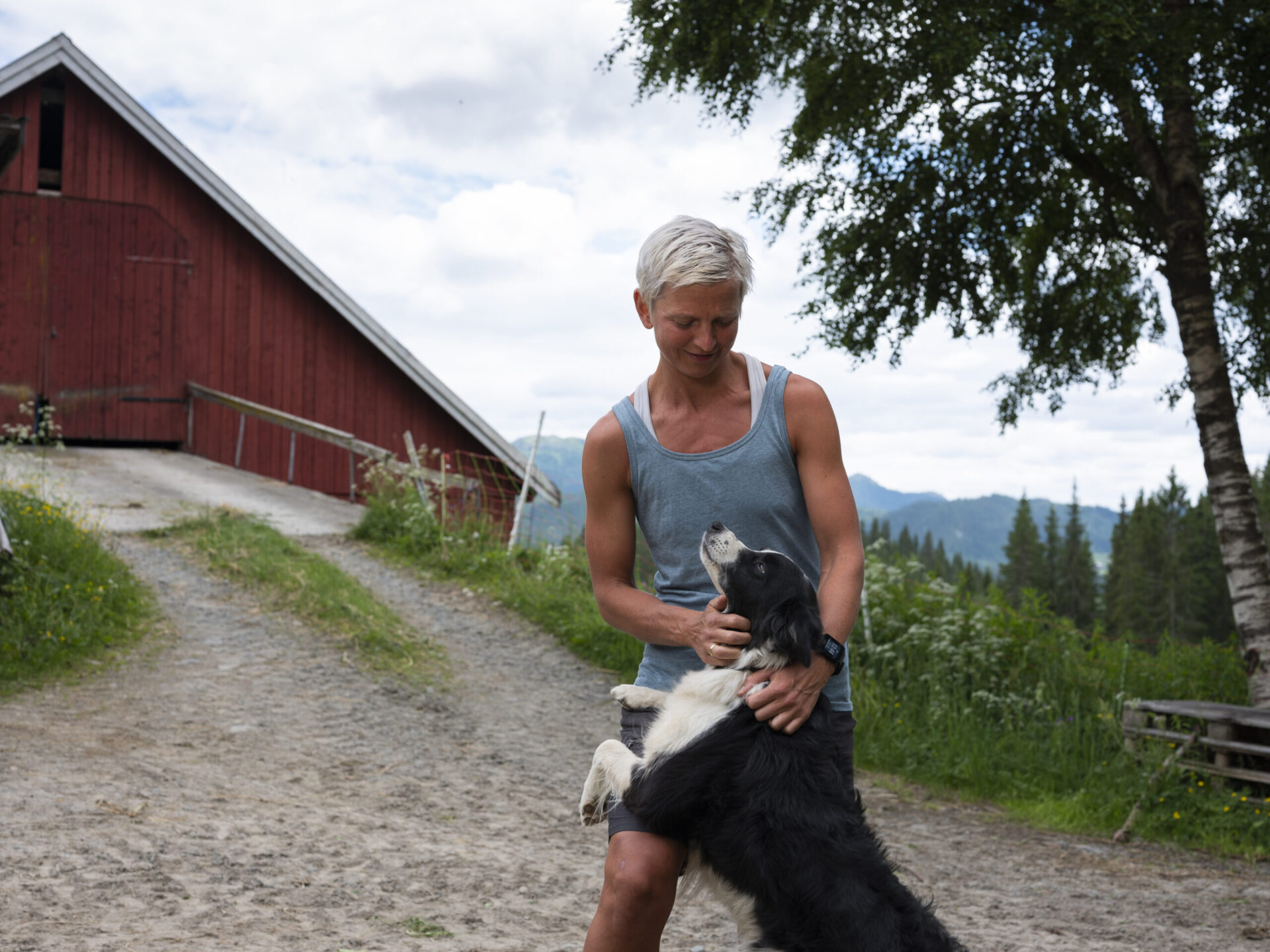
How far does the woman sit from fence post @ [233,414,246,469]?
48.2ft

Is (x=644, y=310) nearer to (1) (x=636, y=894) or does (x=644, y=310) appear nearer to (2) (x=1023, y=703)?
(1) (x=636, y=894)

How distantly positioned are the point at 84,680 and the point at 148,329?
34.0 feet

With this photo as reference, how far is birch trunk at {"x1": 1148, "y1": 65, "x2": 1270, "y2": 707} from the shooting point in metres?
7.21

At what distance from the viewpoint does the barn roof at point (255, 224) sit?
15.0 metres

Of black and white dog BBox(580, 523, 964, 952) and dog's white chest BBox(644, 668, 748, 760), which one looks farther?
dog's white chest BBox(644, 668, 748, 760)

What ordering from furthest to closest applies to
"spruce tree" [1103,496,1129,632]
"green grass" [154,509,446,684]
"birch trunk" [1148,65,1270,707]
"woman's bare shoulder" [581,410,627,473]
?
"spruce tree" [1103,496,1129,632] < "green grass" [154,509,446,684] < "birch trunk" [1148,65,1270,707] < "woman's bare shoulder" [581,410,627,473]

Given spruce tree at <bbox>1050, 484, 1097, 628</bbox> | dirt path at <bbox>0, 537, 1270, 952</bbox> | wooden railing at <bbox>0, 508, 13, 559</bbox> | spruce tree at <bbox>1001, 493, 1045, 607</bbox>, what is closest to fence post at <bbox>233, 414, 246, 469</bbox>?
dirt path at <bbox>0, 537, 1270, 952</bbox>

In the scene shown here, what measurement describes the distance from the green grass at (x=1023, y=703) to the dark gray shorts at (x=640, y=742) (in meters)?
4.45

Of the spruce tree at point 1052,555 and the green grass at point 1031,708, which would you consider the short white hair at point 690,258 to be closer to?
the green grass at point 1031,708

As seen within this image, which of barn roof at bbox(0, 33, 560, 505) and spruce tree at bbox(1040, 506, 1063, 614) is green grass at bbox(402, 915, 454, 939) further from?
spruce tree at bbox(1040, 506, 1063, 614)

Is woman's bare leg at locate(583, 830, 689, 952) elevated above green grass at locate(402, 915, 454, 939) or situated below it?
above

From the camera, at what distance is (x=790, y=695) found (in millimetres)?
2502

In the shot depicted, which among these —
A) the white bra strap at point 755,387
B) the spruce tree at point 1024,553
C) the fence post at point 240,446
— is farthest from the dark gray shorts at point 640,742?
the spruce tree at point 1024,553

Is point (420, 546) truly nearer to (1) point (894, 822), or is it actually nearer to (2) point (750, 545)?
(1) point (894, 822)
